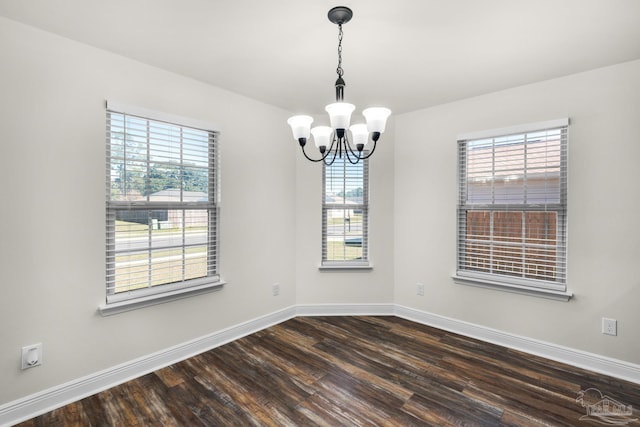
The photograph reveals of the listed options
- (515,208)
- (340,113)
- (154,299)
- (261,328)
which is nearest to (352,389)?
(261,328)

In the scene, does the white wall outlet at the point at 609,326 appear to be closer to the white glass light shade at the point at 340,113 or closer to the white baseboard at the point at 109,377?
the white glass light shade at the point at 340,113

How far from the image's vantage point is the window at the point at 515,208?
2779mm

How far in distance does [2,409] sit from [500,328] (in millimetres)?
3869

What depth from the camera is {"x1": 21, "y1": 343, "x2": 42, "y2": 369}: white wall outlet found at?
6.53 feet

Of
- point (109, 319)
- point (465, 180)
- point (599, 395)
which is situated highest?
point (465, 180)

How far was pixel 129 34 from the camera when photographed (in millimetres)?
2094

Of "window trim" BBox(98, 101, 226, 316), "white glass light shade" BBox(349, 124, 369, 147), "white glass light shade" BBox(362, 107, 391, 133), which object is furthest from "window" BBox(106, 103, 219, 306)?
"white glass light shade" BBox(362, 107, 391, 133)

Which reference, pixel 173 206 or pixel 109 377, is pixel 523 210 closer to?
pixel 173 206

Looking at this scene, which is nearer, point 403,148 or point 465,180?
point 465,180

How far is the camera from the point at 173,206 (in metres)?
2.71

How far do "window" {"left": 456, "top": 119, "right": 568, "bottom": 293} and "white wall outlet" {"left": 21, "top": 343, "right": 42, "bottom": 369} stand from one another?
3.54m

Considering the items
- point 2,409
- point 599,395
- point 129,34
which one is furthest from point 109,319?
point 599,395

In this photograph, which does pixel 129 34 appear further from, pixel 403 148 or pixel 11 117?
pixel 403 148

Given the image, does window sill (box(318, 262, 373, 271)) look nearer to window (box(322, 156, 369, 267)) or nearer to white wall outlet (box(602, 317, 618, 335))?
window (box(322, 156, 369, 267))
